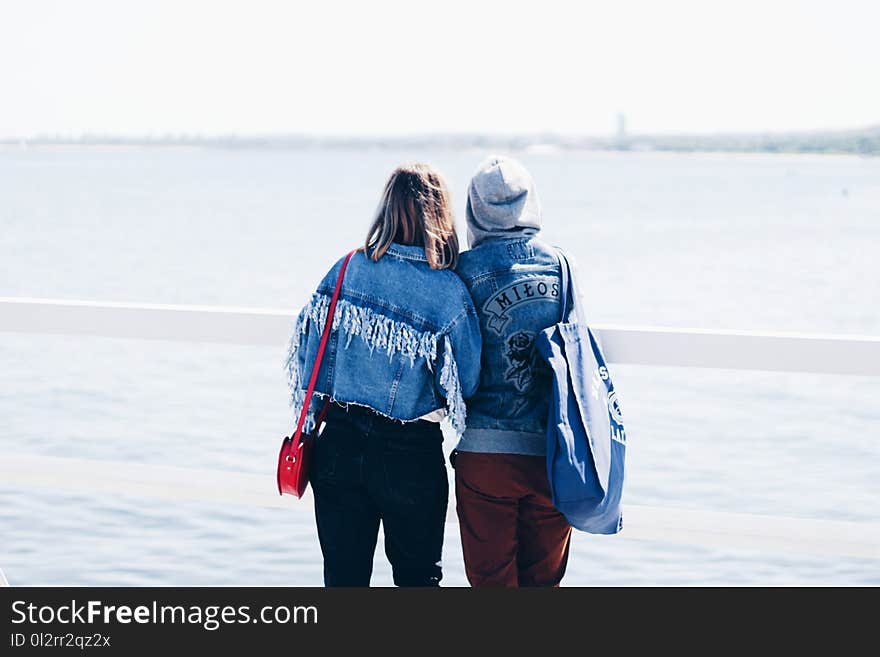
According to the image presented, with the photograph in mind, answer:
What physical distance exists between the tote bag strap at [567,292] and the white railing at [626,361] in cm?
34

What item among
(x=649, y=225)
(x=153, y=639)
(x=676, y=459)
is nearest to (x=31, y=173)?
(x=649, y=225)

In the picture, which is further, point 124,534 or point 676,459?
point 676,459

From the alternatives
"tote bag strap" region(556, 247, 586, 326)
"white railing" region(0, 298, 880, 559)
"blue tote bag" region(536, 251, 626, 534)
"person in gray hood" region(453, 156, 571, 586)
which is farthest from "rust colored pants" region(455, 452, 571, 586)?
"white railing" region(0, 298, 880, 559)

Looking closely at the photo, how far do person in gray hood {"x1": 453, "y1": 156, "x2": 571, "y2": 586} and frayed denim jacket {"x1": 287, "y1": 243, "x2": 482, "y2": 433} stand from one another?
0.20 ft

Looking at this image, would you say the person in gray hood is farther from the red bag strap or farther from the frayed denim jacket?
the red bag strap

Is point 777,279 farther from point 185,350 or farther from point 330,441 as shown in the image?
point 330,441

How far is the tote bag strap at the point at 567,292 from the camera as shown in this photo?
2654 mm

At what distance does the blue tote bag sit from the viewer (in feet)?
8.40

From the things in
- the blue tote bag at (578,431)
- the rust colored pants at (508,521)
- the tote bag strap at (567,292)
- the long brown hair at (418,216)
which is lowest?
the rust colored pants at (508,521)

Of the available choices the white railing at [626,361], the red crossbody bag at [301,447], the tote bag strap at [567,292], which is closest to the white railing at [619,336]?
the white railing at [626,361]

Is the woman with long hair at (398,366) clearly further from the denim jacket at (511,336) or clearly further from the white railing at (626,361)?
the white railing at (626,361)

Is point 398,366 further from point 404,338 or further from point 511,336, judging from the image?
point 511,336

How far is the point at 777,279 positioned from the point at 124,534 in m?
24.4

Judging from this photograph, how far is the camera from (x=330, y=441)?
2.70 meters
